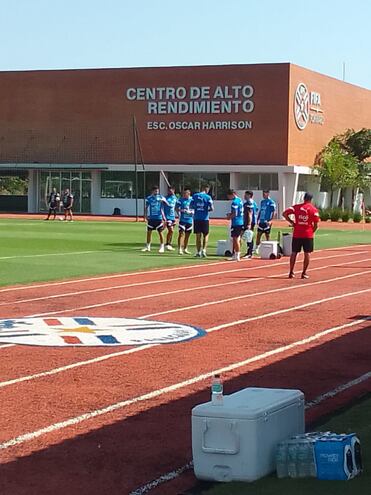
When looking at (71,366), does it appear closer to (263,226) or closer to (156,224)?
(156,224)

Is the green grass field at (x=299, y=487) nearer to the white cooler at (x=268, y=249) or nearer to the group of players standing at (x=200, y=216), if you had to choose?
the group of players standing at (x=200, y=216)

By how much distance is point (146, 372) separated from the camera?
10.4 m

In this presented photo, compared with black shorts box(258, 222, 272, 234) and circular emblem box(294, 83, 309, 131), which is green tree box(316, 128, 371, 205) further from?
black shorts box(258, 222, 272, 234)

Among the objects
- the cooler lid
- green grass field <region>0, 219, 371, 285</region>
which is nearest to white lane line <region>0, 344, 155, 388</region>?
the cooler lid

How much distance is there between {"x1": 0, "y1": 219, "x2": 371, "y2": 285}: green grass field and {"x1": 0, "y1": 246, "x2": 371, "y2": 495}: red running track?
3.37 meters

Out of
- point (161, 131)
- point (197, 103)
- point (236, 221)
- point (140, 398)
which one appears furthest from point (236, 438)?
point (161, 131)

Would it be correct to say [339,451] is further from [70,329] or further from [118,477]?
[70,329]

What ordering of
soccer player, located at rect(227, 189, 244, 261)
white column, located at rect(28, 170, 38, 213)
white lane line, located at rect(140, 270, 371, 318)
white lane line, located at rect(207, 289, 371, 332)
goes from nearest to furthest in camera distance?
white lane line, located at rect(207, 289, 371, 332) < white lane line, located at rect(140, 270, 371, 318) < soccer player, located at rect(227, 189, 244, 261) < white column, located at rect(28, 170, 38, 213)

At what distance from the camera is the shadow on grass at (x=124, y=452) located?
6500mm

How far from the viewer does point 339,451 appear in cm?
634

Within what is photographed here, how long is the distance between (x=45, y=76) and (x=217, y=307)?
57.9 m

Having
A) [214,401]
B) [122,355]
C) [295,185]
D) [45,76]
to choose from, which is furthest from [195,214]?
[45,76]

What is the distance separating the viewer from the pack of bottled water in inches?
249

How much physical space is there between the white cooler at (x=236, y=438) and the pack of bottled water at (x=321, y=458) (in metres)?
0.13
